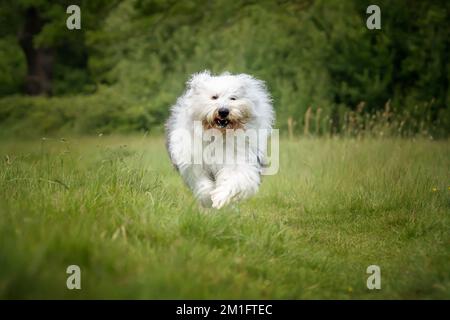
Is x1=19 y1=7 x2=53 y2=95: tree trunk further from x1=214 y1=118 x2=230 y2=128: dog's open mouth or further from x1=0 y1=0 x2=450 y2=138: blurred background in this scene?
x1=214 y1=118 x2=230 y2=128: dog's open mouth

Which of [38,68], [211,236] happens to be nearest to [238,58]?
[38,68]

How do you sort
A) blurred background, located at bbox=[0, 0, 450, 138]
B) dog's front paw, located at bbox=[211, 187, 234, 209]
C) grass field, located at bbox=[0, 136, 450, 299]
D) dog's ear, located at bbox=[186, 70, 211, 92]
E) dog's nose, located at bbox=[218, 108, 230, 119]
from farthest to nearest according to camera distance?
blurred background, located at bbox=[0, 0, 450, 138], dog's ear, located at bbox=[186, 70, 211, 92], dog's nose, located at bbox=[218, 108, 230, 119], dog's front paw, located at bbox=[211, 187, 234, 209], grass field, located at bbox=[0, 136, 450, 299]

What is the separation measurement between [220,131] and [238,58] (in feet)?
33.7

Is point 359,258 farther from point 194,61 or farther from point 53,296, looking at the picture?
point 194,61

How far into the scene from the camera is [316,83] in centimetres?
1552

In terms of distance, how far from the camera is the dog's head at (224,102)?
19.9ft

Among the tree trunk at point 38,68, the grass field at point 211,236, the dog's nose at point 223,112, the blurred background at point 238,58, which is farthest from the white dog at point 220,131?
the tree trunk at point 38,68

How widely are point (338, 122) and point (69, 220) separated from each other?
11841 millimetres

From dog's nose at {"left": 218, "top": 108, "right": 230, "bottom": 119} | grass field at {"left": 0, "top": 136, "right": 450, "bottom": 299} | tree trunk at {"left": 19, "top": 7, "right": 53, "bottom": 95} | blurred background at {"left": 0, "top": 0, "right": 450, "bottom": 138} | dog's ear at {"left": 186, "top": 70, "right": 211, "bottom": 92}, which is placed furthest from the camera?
tree trunk at {"left": 19, "top": 7, "right": 53, "bottom": 95}

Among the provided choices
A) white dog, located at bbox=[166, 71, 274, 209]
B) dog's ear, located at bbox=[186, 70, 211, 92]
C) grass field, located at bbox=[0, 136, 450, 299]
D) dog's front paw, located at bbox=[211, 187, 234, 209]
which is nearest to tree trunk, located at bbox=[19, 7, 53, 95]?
grass field, located at bbox=[0, 136, 450, 299]

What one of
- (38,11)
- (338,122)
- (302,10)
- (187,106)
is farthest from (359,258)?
(38,11)

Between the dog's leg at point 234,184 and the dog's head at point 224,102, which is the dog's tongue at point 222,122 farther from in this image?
the dog's leg at point 234,184

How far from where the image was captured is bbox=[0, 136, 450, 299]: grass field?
3654mm

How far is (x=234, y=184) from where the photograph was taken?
602 centimetres
